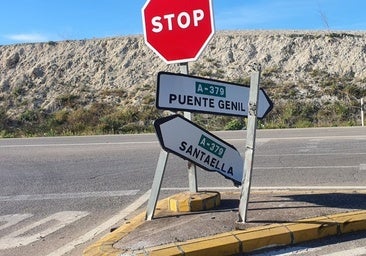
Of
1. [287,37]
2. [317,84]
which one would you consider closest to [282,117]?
[317,84]

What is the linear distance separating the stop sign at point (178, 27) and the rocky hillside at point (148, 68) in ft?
75.9

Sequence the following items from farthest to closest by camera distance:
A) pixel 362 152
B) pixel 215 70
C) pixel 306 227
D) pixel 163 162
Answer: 1. pixel 215 70
2. pixel 362 152
3. pixel 163 162
4. pixel 306 227

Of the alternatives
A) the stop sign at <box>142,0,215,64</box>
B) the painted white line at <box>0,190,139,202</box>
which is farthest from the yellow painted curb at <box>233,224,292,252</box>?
the painted white line at <box>0,190,139,202</box>

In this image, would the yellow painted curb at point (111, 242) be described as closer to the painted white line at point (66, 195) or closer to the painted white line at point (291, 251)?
the painted white line at point (291, 251)

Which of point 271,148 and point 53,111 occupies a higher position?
point 53,111

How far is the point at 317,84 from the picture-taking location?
1176 inches

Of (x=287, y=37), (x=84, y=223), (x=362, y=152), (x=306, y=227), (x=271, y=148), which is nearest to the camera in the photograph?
(x=306, y=227)

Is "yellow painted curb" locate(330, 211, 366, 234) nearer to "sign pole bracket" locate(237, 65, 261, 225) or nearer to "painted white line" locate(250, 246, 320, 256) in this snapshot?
"painted white line" locate(250, 246, 320, 256)

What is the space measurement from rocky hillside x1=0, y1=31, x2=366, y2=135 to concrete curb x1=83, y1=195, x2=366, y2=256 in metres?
23.7

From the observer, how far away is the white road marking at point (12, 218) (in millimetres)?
6303

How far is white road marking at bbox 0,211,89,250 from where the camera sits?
17.9ft

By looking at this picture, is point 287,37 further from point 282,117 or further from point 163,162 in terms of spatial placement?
point 163,162

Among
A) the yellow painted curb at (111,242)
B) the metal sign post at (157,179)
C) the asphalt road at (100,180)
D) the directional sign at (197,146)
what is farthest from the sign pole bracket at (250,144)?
the asphalt road at (100,180)

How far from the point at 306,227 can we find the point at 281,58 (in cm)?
2940
